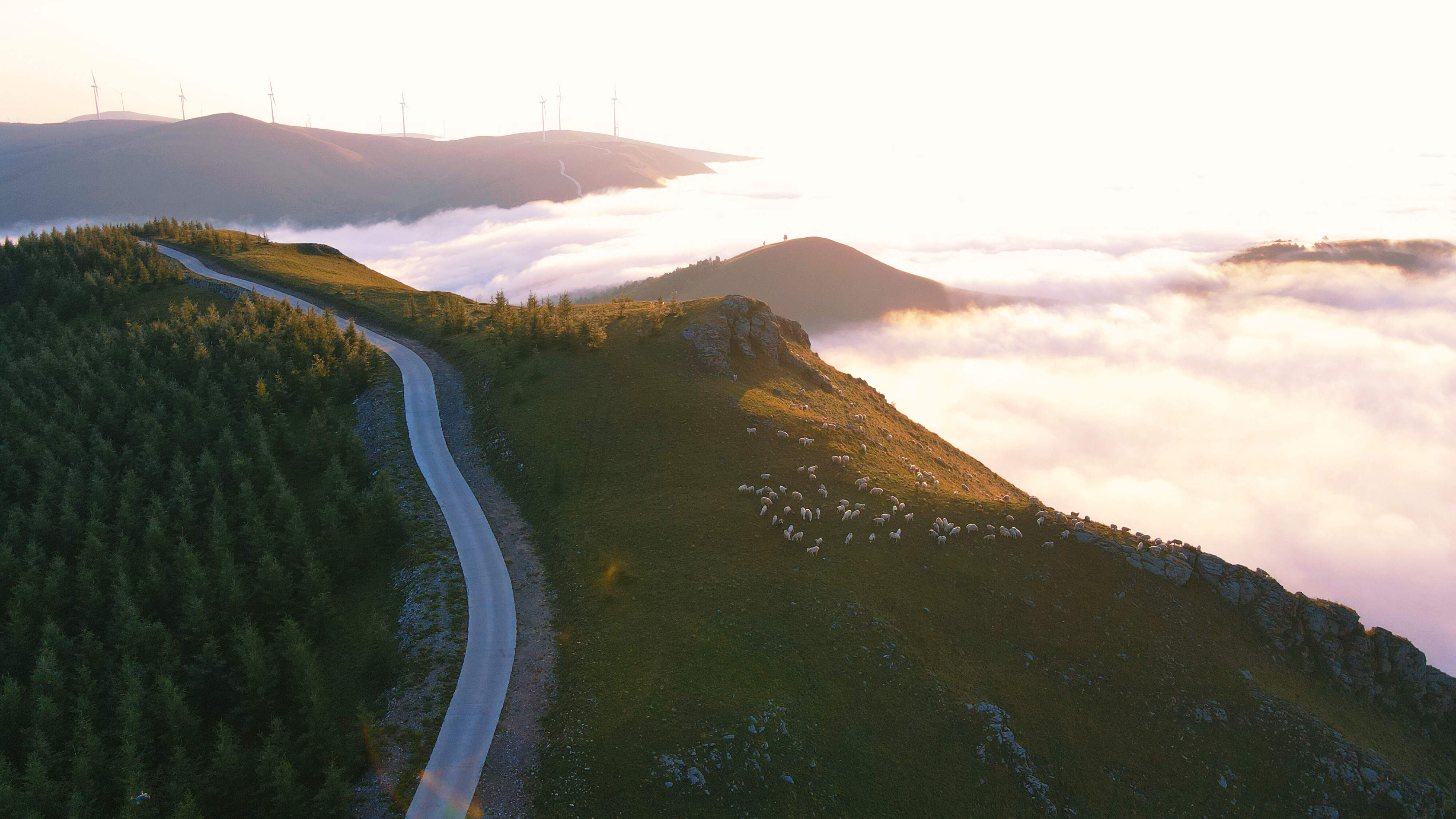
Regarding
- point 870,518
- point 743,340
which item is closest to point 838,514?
point 870,518

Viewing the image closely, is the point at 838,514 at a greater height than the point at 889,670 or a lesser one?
greater

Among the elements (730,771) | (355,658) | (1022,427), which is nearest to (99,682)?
(355,658)

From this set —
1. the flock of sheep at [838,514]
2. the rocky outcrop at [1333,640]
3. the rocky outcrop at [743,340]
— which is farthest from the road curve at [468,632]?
the rocky outcrop at [1333,640]

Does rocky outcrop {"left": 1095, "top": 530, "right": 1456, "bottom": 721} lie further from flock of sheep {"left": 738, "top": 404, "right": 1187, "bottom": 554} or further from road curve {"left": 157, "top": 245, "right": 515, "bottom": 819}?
road curve {"left": 157, "top": 245, "right": 515, "bottom": 819}

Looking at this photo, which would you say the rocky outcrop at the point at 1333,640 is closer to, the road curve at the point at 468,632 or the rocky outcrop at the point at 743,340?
the rocky outcrop at the point at 743,340

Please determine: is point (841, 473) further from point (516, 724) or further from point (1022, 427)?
point (1022, 427)

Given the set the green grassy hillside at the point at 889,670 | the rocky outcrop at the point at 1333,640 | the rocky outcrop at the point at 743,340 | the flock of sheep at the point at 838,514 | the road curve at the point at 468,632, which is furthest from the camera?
the rocky outcrop at the point at 743,340

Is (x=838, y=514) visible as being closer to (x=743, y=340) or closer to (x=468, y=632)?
(x=468, y=632)
